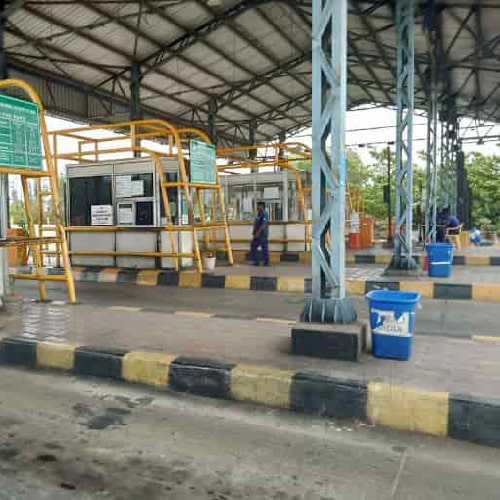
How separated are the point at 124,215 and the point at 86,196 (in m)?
1.09

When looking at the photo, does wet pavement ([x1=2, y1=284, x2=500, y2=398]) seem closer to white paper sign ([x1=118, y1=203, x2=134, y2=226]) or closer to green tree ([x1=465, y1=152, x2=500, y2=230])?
white paper sign ([x1=118, y1=203, x2=134, y2=226])

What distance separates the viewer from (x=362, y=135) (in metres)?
27.0

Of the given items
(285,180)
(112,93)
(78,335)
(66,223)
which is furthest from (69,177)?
(112,93)

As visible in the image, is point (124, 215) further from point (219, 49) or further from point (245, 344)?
point (219, 49)

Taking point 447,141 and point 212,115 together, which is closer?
point 447,141

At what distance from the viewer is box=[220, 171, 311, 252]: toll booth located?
13.3 metres

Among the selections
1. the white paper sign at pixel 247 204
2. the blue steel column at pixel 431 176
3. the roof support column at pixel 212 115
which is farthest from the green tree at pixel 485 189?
the white paper sign at pixel 247 204

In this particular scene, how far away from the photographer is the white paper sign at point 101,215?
10.3 m

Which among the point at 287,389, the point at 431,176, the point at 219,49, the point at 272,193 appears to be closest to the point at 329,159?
the point at 287,389

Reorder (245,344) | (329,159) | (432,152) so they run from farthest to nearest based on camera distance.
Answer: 1. (432,152)
2. (245,344)
3. (329,159)

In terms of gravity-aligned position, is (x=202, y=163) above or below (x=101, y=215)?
above

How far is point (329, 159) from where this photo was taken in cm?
408

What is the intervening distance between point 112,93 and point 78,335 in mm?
14554

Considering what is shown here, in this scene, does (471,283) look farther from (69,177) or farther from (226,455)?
(69,177)
